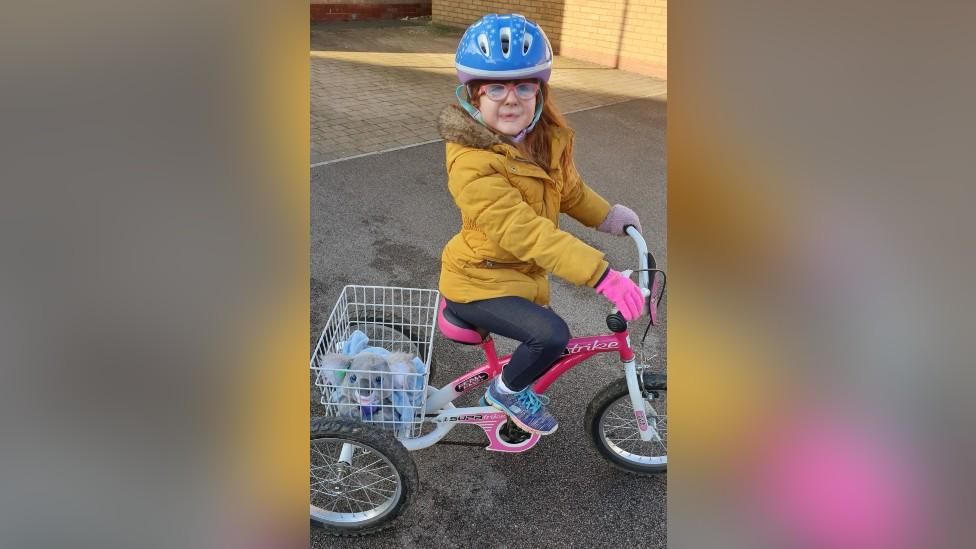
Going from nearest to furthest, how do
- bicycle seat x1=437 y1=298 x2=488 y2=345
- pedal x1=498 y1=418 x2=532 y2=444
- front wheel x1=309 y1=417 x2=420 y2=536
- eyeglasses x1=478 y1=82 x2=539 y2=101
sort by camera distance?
eyeglasses x1=478 y1=82 x2=539 y2=101, front wheel x1=309 y1=417 x2=420 y2=536, bicycle seat x1=437 y1=298 x2=488 y2=345, pedal x1=498 y1=418 x2=532 y2=444

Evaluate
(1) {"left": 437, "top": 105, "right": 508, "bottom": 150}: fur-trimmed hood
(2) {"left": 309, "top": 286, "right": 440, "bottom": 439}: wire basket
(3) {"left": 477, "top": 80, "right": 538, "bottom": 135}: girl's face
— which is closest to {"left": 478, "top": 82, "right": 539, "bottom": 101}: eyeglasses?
(3) {"left": 477, "top": 80, "right": 538, "bottom": 135}: girl's face

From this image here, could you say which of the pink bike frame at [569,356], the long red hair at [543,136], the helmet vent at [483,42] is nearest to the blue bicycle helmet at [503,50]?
the helmet vent at [483,42]

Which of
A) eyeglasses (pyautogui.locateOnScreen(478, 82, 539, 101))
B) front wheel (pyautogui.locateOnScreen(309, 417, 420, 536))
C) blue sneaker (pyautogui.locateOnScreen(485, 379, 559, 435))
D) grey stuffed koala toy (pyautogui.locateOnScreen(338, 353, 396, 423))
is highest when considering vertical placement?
eyeglasses (pyautogui.locateOnScreen(478, 82, 539, 101))

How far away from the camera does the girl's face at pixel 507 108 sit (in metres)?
2.47

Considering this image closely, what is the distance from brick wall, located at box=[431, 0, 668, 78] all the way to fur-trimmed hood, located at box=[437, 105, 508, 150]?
28.0 ft

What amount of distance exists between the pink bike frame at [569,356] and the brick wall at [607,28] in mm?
8363

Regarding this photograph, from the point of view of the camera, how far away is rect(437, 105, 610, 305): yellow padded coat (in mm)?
2387

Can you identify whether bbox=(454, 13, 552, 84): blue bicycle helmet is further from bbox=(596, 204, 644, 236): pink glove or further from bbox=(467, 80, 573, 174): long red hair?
bbox=(596, 204, 644, 236): pink glove

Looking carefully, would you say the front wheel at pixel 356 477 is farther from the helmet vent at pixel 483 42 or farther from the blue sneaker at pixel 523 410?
the helmet vent at pixel 483 42

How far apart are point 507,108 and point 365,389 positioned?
1.13 meters

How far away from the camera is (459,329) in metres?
2.83
